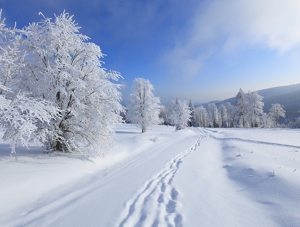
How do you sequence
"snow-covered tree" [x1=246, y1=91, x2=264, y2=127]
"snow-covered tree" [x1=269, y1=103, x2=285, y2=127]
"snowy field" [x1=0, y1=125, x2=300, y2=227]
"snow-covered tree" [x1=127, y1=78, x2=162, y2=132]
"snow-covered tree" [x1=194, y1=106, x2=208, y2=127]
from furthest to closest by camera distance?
1. "snow-covered tree" [x1=194, y1=106, x2=208, y2=127]
2. "snow-covered tree" [x1=269, y1=103, x2=285, y2=127]
3. "snow-covered tree" [x1=246, y1=91, x2=264, y2=127]
4. "snow-covered tree" [x1=127, y1=78, x2=162, y2=132]
5. "snowy field" [x1=0, y1=125, x2=300, y2=227]

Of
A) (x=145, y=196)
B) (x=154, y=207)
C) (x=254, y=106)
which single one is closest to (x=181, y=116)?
(x=254, y=106)

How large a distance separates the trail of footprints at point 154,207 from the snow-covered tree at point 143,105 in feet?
70.2

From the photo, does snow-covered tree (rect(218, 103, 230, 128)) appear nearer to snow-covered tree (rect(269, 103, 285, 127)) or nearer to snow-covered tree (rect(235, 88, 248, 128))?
snow-covered tree (rect(269, 103, 285, 127))

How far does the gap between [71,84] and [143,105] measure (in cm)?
1963

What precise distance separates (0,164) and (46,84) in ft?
12.7

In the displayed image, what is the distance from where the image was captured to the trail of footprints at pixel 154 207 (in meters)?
3.28

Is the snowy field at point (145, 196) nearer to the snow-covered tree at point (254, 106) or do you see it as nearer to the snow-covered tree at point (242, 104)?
the snow-covered tree at point (254, 106)

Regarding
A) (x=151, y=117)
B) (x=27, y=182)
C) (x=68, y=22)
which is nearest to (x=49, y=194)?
(x=27, y=182)

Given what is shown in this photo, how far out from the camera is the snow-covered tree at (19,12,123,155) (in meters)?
7.54

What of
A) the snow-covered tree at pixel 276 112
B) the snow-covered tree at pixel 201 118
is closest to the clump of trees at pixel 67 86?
the snow-covered tree at pixel 276 112

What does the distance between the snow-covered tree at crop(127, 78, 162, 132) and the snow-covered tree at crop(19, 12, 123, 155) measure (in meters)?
17.5

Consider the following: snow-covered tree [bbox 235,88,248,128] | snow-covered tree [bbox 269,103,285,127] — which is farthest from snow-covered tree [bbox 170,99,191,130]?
snow-covered tree [bbox 269,103,285,127]

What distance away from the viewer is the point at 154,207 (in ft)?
12.6

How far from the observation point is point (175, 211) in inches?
144
